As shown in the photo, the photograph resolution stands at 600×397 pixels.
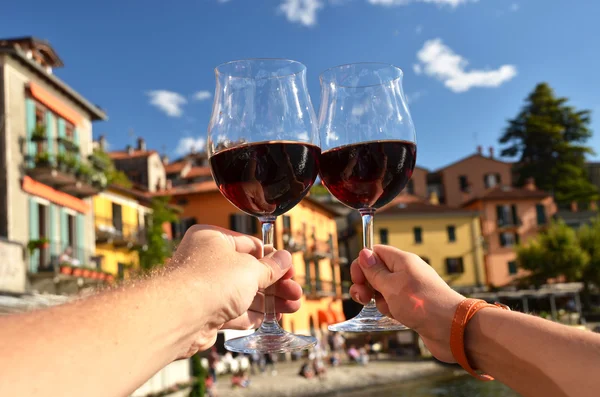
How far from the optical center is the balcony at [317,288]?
127 ft

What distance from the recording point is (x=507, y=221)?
49.6 m

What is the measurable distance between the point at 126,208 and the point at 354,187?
96.7 ft

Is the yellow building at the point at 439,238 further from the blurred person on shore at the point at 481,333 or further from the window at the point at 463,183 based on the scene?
the blurred person on shore at the point at 481,333

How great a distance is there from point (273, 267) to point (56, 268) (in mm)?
20352

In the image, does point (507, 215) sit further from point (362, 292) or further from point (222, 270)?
point (222, 270)

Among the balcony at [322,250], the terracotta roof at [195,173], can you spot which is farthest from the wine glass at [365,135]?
the terracotta roof at [195,173]

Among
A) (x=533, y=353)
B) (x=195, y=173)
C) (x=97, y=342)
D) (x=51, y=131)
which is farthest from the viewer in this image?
(x=195, y=173)

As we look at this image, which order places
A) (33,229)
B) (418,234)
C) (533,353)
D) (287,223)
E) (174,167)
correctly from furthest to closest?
(174,167) → (418,234) → (287,223) → (33,229) → (533,353)

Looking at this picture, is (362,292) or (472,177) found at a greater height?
(472,177)

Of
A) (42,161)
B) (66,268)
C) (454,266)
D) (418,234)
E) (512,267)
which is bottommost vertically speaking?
(512,267)

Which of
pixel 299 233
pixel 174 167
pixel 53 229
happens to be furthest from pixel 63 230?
pixel 174 167

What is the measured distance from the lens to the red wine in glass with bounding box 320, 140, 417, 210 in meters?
1.61

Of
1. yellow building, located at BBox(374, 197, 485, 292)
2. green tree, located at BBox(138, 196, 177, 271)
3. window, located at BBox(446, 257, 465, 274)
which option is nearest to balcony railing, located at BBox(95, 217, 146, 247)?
green tree, located at BBox(138, 196, 177, 271)

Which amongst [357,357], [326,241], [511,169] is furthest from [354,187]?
[511,169]
